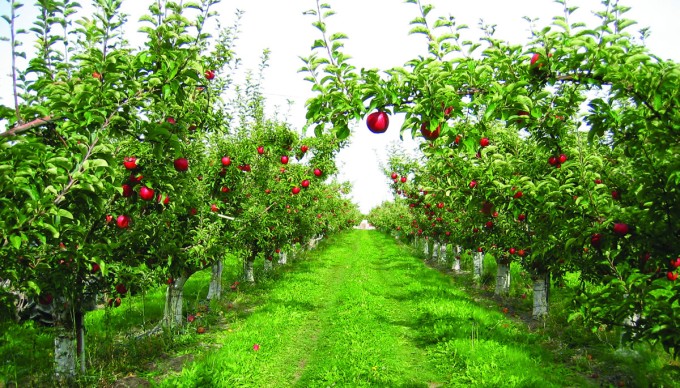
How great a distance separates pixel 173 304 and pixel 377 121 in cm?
795

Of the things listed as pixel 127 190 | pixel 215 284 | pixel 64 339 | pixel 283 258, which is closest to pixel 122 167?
pixel 127 190

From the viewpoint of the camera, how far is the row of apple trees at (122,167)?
9.06 feet

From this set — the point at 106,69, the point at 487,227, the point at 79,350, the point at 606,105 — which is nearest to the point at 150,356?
the point at 79,350

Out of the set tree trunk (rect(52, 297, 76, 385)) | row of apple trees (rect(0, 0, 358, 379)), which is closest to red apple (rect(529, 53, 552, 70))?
row of apple trees (rect(0, 0, 358, 379))

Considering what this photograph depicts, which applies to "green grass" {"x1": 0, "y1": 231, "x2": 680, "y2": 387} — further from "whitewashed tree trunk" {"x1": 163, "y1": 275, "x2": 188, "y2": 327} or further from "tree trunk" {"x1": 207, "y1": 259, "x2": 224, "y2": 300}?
"tree trunk" {"x1": 207, "y1": 259, "x2": 224, "y2": 300}

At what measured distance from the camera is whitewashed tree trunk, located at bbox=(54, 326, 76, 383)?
5.70m

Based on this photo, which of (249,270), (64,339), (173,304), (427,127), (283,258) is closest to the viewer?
(427,127)

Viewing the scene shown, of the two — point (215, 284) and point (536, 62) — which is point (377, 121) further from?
point (215, 284)

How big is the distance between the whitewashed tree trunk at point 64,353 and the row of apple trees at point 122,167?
0.05 ft

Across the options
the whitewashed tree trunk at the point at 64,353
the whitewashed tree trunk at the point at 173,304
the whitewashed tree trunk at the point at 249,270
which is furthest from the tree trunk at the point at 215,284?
the whitewashed tree trunk at the point at 64,353

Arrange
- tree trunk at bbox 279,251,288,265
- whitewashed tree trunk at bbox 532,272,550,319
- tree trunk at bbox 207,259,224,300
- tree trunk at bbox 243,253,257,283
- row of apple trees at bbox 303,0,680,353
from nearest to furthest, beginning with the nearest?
row of apple trees at bbox 303,0,680,353 < whitewashed tree trunk at bbox 532,272,550,319 < tree trunk at bbox 207,259,224,300 < tree trunk at bbox 243,253,257,283 < tree trunk at bbox 279,251,288,265

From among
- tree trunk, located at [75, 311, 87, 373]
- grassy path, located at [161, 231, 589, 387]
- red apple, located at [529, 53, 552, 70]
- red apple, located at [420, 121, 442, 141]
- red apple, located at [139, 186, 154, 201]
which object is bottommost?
grassy path, located at [161, 231, 589, 387]

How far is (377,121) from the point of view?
273 centimetres

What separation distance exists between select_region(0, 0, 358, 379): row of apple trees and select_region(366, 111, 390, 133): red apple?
1.33m
